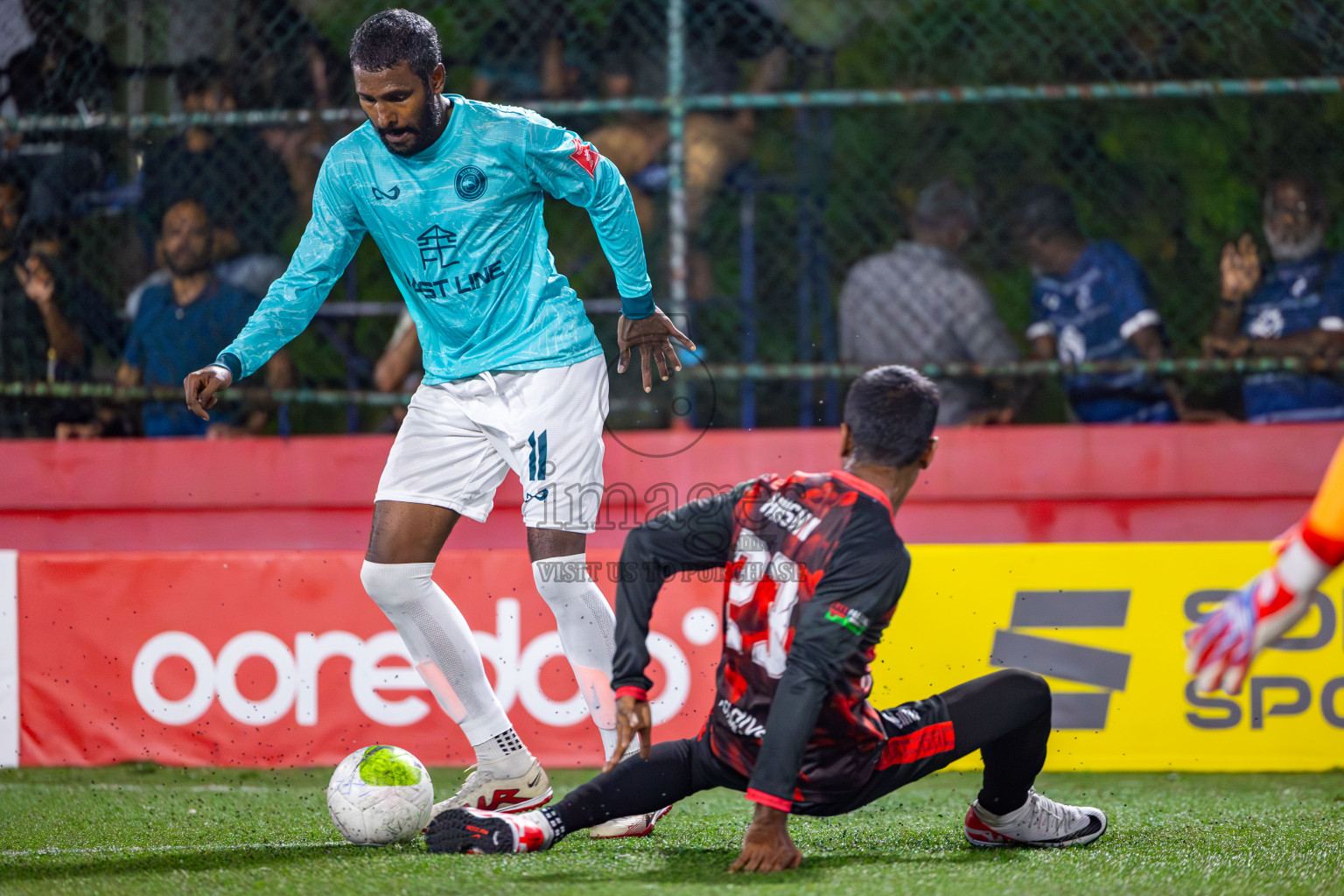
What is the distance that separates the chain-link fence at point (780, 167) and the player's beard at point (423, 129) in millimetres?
1932

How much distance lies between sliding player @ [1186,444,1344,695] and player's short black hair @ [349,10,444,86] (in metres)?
2.25

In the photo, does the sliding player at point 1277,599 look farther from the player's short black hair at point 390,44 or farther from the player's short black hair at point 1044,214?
the player's short black hair at point 1044,214

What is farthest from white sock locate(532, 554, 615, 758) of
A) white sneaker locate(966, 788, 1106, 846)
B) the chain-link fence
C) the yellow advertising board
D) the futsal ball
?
the chain-link fence

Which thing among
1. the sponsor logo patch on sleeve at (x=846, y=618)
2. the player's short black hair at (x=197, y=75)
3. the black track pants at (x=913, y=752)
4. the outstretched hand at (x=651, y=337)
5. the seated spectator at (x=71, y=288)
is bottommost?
the black track pants at (x=913, y=752)

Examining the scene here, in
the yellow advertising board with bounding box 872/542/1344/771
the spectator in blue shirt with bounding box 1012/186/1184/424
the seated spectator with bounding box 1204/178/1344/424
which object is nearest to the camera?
the yellow advertising board with bounding box 872/542/1344/771

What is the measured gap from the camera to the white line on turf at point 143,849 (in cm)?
331

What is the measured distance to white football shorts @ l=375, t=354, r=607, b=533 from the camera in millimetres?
3477

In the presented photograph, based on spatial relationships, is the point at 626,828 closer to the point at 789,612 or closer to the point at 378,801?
the point at 378,801

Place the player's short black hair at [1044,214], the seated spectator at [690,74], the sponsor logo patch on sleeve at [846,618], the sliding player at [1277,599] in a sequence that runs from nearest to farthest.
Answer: the sliding player at [1277,599], the sponsor logo patch on sleeve at [846,618], the player's short black hair at [1044,214], the seated spectator at [690,74]

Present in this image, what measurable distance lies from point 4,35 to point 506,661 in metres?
3.71

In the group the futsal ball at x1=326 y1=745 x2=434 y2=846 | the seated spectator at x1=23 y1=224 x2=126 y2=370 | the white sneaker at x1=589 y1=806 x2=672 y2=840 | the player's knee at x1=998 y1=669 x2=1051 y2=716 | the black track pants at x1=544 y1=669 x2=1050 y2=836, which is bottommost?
the white sneaker at x1=589 y1=806 x2=672 y2=840

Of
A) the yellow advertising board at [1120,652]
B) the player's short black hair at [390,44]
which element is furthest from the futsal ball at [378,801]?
the yellow advertising board at [1120,652]

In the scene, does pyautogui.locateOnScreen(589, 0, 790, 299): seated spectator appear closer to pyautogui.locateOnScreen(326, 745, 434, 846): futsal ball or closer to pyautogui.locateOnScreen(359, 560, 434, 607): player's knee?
pyautogui.locateOnScreen(359, 560, 434, 607): player's knee

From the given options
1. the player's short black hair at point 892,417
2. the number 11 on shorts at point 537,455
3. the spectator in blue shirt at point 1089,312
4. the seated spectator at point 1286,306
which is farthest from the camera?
the spectator in blue shirt at point 1089,312
